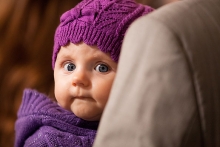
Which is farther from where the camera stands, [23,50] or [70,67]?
[23,50]

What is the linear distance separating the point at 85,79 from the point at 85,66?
0.03 m

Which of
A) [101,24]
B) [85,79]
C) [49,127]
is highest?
[101,24]

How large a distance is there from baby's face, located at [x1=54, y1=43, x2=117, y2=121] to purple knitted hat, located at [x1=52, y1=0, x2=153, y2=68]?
16mm

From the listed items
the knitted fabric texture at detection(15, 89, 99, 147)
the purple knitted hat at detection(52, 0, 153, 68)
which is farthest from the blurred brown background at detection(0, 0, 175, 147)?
the purple knitted hat at detection(52, 0, 153, 68)

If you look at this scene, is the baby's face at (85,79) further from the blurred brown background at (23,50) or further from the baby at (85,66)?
the blurred brown background at (23,50)

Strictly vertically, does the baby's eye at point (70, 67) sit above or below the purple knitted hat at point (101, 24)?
below

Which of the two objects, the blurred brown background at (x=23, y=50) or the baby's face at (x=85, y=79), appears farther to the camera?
the blurred brown background at (x=23, y=50)

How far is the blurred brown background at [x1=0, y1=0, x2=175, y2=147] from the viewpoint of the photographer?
3.87 ft

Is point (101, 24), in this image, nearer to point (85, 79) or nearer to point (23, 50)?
point (85, 79)

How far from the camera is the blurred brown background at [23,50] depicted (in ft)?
3.87

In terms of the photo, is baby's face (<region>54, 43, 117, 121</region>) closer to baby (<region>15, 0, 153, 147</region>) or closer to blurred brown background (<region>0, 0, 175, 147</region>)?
baby (<region>15, 0, 153, 147</region>)

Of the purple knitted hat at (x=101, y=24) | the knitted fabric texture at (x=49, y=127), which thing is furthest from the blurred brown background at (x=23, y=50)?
the purple knitted hat at (x=101, y=24)

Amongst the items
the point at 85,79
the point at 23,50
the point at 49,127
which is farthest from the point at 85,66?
the point at 23,50

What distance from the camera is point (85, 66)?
2.53 feet
